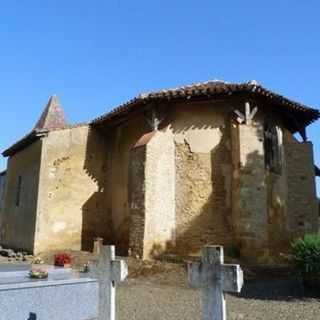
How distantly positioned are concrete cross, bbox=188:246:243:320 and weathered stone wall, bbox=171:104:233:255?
9.16 meters

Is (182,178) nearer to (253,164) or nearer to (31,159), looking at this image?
(253,164)

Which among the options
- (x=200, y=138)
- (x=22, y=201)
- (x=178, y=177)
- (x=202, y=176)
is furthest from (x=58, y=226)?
(x=200, y=138)

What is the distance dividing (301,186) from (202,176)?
191 inches

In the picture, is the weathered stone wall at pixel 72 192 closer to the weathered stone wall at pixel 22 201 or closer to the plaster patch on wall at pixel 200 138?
the weathered stone wall at pixel 22 201

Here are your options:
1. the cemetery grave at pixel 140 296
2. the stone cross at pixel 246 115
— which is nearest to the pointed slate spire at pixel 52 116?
the stone cross at pixel 246 115

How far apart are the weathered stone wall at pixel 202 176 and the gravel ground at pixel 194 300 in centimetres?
315

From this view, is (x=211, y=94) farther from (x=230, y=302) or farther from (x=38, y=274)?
(x=38, y=274)

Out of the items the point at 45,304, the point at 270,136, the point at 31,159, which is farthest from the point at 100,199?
the point at 45,304

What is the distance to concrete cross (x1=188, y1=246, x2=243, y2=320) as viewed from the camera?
483 centimetres

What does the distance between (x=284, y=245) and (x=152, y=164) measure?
19.3ft

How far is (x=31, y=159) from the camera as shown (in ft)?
58.8

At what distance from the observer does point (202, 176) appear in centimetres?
1480

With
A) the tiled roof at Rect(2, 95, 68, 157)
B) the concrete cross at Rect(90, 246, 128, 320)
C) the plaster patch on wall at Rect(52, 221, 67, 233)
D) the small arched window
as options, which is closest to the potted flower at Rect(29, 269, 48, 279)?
the concrete cross at Rect(90, 246, 128, 320)

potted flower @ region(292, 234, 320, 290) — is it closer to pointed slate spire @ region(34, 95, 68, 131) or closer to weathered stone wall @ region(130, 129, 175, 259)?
weathered stone wall @ region(130, 129, 175, 259)
